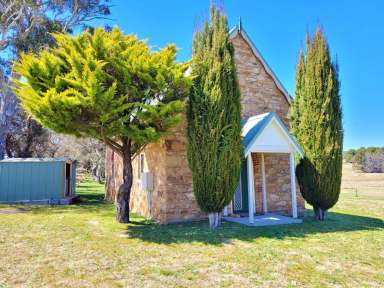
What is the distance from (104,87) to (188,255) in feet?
16.0

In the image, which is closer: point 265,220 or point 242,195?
point 265,220

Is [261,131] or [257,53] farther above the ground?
[257,53]

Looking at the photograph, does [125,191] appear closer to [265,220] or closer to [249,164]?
[249,164]


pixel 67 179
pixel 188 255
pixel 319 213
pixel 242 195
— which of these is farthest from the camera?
pixel 67 179

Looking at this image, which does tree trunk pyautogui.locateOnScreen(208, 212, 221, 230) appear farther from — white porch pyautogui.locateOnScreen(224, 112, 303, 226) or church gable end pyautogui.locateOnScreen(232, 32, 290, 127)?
church gable end pyautogui.locateOnScreen(232, 32, 290, 127)

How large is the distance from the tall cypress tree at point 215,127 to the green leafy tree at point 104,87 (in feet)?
2.17

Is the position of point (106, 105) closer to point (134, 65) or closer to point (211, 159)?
point (134, 65)

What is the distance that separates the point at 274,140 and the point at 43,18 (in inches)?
674

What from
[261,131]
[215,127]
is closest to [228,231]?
[215,127]

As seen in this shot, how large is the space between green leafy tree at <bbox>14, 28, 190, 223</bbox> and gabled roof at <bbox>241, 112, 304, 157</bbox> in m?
2.51

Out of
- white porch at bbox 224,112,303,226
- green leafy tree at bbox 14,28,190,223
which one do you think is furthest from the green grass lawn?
green leafy tree at bbox 14,28,190,223

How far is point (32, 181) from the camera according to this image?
13.8 meters

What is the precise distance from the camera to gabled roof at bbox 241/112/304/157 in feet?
27.9

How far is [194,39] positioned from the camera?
865cm
